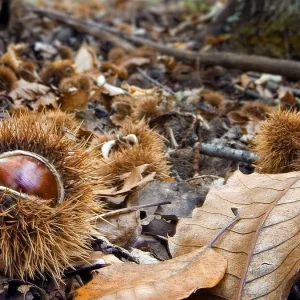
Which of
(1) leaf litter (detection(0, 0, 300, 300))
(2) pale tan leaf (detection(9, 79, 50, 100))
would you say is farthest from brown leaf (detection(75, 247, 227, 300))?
(2) pale tan leaf (detection(9, 79, 50, 100))

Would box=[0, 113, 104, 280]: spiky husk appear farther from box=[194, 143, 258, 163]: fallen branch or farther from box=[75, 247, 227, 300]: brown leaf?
box=[194, 143, 258, 163]: fallen branch

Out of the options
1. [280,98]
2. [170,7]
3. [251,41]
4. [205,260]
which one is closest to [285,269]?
[205,260]

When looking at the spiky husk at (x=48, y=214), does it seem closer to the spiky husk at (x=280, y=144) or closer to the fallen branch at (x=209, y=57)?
the spiky husk at (x=280, y=144)

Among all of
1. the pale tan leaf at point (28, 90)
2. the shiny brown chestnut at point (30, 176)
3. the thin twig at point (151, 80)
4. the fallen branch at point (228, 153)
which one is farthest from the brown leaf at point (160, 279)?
the thin twig at point (151, 80)

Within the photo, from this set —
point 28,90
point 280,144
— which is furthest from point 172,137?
point 28,90

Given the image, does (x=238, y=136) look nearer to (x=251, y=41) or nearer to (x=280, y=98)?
(x=280, y=98)
